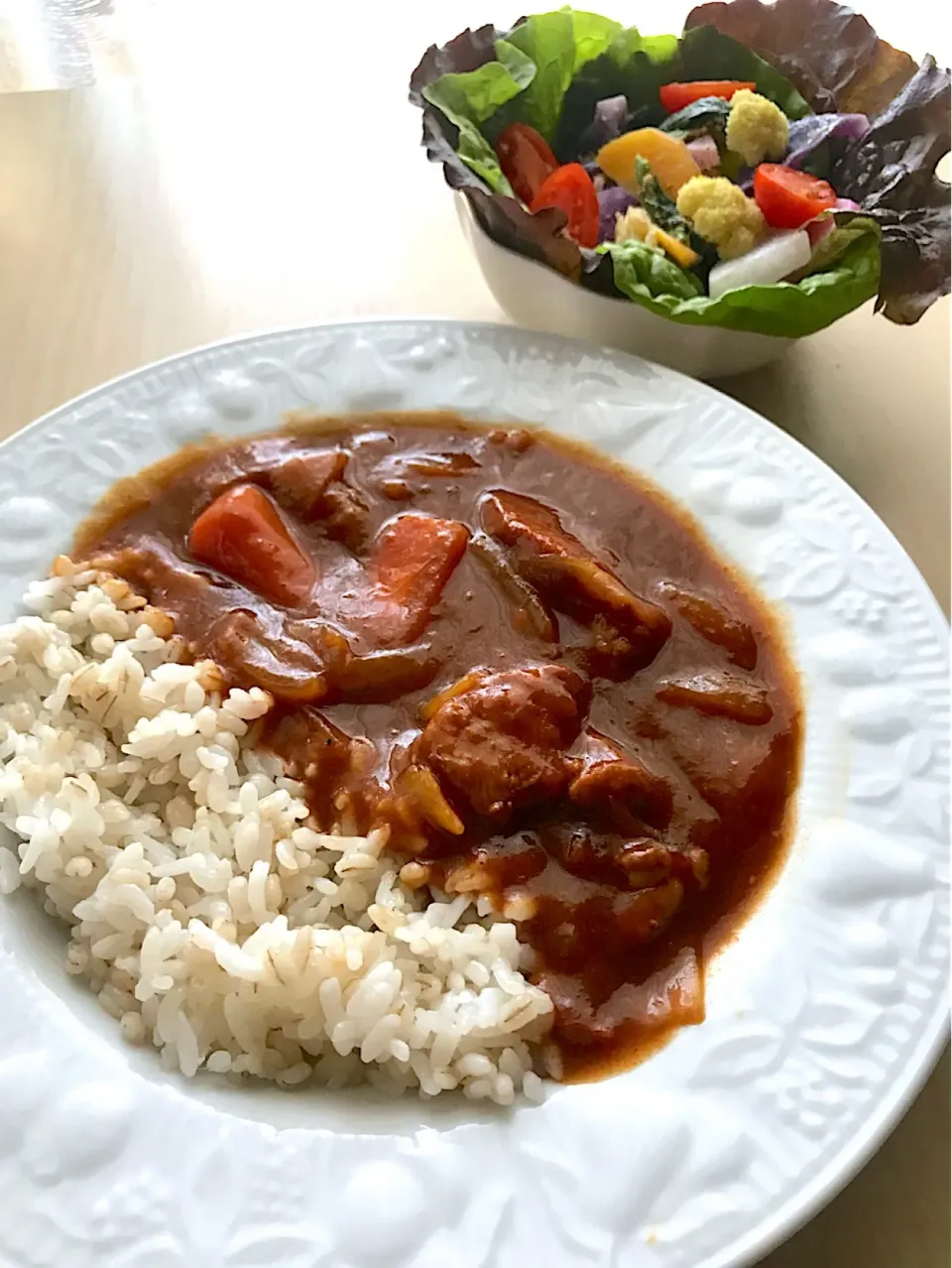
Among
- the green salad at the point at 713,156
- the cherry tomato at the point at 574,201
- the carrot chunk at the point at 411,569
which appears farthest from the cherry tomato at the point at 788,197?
the carrot chunk at the point at 411,569

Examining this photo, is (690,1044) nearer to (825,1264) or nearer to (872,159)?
(825,1264)

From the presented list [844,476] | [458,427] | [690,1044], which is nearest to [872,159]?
[844,476]

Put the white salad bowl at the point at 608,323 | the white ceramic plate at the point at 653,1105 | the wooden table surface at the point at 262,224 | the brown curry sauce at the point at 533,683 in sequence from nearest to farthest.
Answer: the white ceramic plate at the point at 653,1105 < the brown curry sauce at the point at 533,683 < the white salad bowl at the point at 608,323 < the wooden table surface at the point at 262,224

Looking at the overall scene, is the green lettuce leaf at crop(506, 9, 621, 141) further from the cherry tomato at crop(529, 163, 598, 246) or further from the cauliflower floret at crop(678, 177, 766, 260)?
the cauliflower floret at crop(678, 177, 766, 260)

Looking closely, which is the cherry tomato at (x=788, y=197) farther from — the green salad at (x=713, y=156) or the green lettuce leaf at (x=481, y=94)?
the green lettuce leaf at (x=481, y=94)

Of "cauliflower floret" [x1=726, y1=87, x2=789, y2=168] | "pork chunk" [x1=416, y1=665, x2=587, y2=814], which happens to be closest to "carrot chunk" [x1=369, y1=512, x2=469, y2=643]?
"pork chunk" [x1=416, y1=665, x2=587, y2=814]
